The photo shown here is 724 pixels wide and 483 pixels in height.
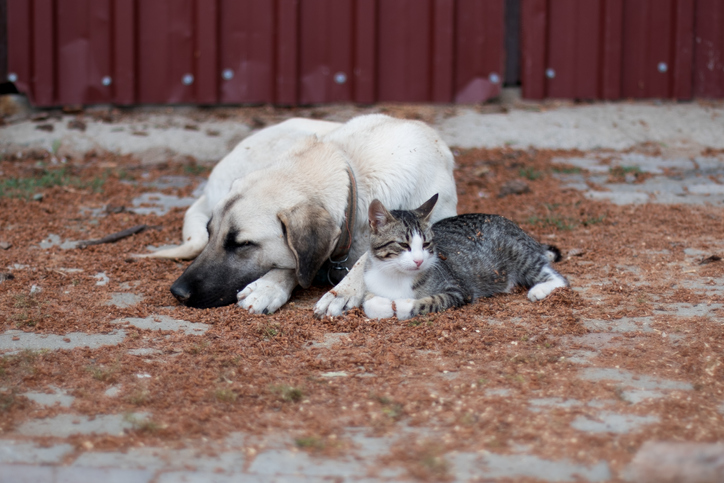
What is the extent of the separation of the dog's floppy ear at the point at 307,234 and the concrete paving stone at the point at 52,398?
1.29 m

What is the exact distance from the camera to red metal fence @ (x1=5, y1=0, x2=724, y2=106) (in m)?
7.93

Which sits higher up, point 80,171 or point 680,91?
point 680,91

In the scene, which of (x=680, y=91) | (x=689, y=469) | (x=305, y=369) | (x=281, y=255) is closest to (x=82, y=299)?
(x=281, y=255)

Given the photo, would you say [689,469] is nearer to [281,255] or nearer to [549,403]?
[549,403]

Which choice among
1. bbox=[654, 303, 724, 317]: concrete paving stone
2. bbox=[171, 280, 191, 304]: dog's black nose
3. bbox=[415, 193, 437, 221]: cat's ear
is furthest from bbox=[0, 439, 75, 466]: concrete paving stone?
bbox=[654, 303, 724, 317]: concrete paving stone

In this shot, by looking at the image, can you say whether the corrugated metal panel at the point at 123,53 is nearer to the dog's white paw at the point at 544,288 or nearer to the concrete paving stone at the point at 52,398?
the dog's white paw at the point at 544,288

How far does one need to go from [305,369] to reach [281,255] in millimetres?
979

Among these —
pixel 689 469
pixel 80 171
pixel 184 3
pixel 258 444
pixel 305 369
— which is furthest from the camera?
pixel 184 3

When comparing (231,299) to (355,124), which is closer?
(231,299)

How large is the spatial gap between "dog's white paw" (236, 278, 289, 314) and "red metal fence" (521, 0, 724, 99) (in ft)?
18.4

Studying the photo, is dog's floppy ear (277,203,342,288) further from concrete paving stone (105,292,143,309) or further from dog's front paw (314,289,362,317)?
concrete paving stone (105,292,143,309)

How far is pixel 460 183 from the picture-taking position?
6.60 m

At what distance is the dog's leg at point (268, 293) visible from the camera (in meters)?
3.53

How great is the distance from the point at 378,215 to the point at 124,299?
4.66 feet
